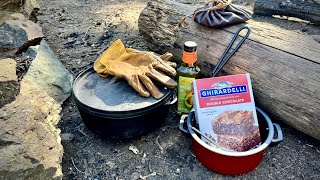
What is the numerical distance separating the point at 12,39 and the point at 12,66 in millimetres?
858

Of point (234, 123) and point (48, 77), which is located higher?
point (234, 123)

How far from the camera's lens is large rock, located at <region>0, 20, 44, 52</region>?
103 inches

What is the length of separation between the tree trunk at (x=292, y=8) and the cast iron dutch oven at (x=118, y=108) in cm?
203

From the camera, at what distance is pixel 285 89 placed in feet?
6.01

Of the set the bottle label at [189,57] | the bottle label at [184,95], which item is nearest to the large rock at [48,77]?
the bottle label at [184,95]

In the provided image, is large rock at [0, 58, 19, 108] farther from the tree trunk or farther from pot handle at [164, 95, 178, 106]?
the tree trunk

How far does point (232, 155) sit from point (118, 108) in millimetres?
653

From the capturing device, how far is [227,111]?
1.79 metres

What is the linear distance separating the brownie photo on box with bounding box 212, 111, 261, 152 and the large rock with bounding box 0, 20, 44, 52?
6.09 feet

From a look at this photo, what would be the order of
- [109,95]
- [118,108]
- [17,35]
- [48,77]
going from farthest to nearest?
1. [17,35]
2. [48,77]
3. [109,95]
4. [118,108]

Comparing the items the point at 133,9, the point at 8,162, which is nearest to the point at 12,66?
the point at 8,162

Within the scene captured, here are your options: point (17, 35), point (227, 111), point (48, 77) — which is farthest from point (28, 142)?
point (17, 35)

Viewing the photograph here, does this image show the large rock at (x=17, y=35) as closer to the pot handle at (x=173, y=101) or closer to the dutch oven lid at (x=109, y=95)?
the dutch oven lid at (x=109, y=95)

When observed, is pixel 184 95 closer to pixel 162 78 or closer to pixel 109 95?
pixel 162 78
